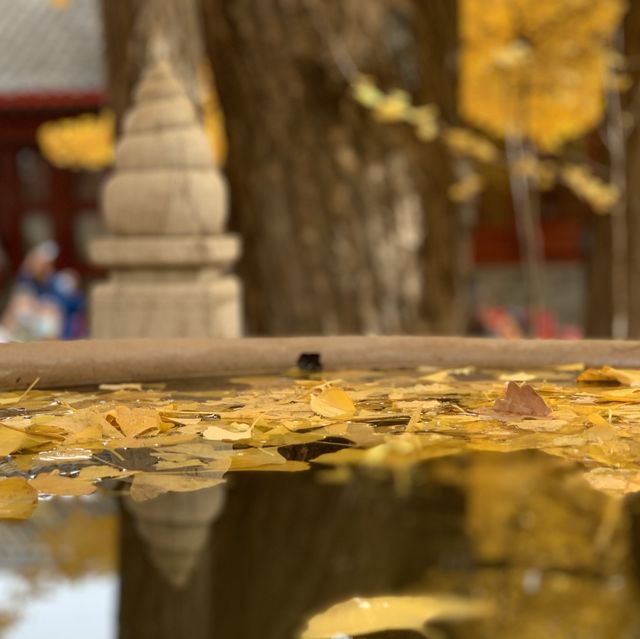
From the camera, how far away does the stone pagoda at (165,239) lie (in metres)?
3.96

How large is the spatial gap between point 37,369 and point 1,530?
25.2 inches

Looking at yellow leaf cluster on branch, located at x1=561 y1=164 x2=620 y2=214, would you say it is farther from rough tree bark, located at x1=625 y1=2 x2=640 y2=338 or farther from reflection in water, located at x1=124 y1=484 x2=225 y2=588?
reflection in water, located at x1=124 y1=484 x2=225 y2=588

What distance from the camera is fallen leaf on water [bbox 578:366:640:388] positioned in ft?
4.73

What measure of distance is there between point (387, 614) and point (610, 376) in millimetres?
831

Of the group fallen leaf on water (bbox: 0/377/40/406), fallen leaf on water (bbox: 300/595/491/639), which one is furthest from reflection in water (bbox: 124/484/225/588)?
fallen leaf on water (bbox: 0/377/40/406)

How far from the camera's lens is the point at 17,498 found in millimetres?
935

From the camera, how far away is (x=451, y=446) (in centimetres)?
112

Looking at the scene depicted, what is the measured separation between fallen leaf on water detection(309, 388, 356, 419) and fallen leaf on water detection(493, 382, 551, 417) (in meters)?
0.15

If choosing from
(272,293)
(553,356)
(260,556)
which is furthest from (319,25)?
(260,556)

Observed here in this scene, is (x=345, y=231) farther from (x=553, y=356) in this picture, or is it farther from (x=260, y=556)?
(x=260, y=556)

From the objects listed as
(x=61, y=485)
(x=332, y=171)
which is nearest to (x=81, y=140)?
(x=332, y=171)

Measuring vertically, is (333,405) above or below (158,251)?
below

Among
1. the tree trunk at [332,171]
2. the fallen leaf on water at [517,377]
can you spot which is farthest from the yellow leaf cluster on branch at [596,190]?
the fallen leaf on water at [517,377]

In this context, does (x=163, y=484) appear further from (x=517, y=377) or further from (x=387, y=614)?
(x=517, y=377)
